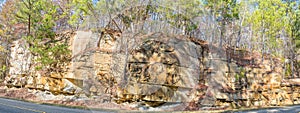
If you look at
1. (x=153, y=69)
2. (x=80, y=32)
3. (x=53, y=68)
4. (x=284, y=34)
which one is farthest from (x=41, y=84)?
(x=284, y=34)

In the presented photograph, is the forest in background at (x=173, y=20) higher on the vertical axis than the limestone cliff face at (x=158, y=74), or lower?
higher

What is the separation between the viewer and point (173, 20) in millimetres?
18188

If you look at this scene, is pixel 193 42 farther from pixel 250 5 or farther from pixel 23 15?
pixel 23 15

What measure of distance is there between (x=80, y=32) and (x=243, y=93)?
46.6 ft

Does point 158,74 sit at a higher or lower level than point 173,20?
lower

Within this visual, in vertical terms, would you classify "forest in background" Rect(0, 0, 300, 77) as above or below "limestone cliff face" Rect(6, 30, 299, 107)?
above

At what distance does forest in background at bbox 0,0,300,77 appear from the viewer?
16.9 meters

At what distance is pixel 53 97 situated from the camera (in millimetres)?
16516

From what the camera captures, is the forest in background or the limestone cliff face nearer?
the limestone cliff face

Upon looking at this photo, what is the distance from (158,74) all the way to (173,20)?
16.7 feet

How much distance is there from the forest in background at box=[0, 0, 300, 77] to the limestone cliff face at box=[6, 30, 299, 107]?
104 centimetres

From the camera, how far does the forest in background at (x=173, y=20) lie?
16906mm

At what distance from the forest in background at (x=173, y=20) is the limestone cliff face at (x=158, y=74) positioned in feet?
3.41

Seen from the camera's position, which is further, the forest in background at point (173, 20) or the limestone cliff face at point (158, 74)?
the forest in background at point (173, 20)
